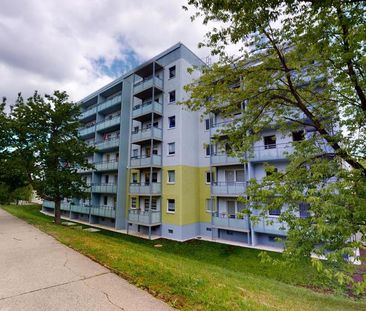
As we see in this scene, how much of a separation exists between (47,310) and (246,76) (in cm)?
794

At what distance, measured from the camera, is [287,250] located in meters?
5.18

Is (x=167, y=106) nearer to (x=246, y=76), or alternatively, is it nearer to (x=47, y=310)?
(x=246, y=76)

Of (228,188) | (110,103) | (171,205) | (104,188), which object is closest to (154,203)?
(171,205)

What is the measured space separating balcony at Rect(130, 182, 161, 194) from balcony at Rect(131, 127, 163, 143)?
433 cm

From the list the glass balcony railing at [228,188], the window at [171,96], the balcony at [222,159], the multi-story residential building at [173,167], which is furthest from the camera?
the window at [171,96]

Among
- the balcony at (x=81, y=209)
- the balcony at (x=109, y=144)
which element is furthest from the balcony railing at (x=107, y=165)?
the balcony at (x=81, y=209)

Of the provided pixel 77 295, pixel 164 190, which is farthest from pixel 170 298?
pixel 164 190

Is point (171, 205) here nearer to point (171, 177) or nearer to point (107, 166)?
point (171, 177)

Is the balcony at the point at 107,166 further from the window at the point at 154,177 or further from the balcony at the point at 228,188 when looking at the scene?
the balcony at the point at 228,188

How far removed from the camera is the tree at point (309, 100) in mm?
4715

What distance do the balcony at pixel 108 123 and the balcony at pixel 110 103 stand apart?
5.66 feet

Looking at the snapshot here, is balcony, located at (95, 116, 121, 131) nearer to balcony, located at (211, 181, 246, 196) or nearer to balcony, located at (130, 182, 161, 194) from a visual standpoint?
balcony, located at (130, 182, 161, 194)

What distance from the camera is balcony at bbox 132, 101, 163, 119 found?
68.0 ft

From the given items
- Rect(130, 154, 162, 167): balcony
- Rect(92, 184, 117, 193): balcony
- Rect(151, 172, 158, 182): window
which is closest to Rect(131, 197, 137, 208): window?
Rect(92, 184, 117, 193): balcony
